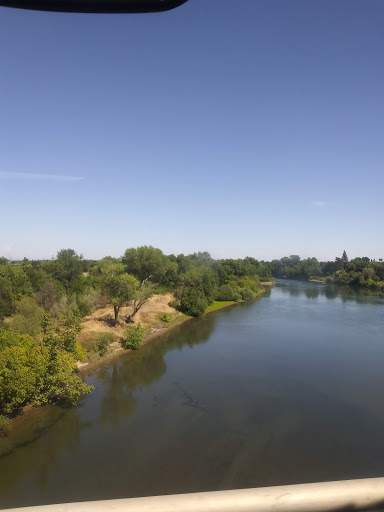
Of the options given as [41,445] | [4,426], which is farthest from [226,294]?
[4,426]

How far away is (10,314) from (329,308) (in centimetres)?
1608

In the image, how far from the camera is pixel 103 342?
33.6ft

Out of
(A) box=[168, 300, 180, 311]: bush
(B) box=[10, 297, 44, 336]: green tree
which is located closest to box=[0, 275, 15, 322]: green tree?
(B) box=[10, 297, 44, 336]: green tree

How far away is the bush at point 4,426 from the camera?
18.5ft

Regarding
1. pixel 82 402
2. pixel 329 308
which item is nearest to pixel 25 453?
pixel 82 402

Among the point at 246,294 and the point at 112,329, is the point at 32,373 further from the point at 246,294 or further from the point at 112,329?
the point at 246,294

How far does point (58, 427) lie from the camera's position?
616 cm

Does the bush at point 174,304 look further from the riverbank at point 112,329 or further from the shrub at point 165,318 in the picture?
the shrub at point 165,318

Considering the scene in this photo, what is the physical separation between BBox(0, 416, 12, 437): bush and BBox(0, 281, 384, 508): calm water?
219mm

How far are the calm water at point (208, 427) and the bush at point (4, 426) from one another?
0.22 metres

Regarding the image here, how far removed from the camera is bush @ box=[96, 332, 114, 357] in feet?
32.9

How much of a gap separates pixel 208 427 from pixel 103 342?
5.12 m

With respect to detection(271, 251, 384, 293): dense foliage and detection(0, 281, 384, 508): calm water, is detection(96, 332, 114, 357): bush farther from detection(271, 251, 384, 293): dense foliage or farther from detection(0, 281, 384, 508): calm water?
detection(271, 251, 384, 293): dense foliage

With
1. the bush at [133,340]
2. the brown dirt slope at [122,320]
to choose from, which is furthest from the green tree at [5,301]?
the bush at [133,340]
